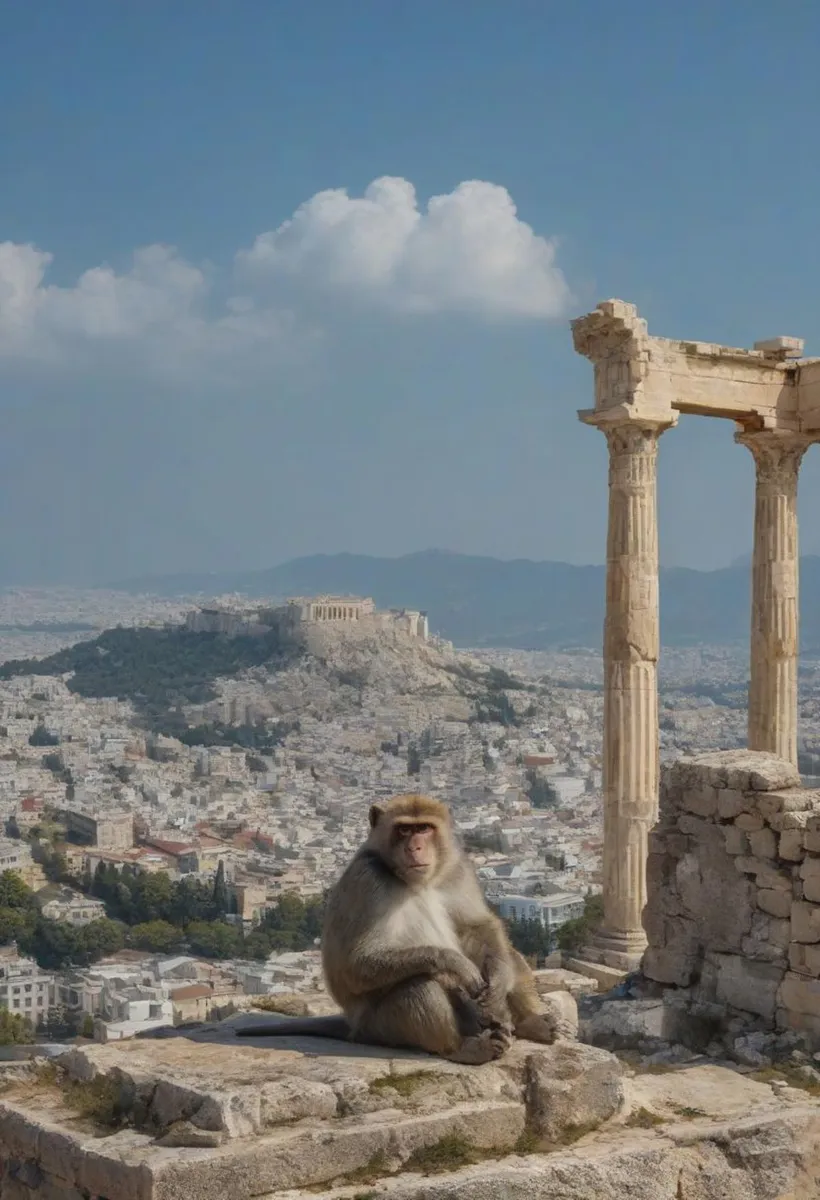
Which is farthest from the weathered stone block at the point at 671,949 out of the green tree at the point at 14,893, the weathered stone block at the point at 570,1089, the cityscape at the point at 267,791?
the green tree at the point at 14,893

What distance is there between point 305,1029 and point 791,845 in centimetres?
390

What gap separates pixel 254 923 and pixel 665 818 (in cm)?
3176

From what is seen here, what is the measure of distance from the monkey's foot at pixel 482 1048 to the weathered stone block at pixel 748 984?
12.2 feet

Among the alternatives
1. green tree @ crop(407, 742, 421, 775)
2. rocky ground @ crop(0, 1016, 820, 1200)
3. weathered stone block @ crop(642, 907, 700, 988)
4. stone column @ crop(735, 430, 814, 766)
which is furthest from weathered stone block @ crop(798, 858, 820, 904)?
green tree @ crop(407, 742, 421, 775)

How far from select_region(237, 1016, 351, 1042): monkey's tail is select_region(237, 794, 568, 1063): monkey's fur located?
12mm

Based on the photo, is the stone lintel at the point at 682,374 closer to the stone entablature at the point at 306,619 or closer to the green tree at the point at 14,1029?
the green tree at the point at 14,1029

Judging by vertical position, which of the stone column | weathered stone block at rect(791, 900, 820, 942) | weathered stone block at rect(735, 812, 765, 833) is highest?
the stone column

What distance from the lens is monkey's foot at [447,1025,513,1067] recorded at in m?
7.21

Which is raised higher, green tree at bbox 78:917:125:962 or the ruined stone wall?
the ruined stone wall

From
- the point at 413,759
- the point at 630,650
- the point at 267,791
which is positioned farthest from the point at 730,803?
the point at 413,759

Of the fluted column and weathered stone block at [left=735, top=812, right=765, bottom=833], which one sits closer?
weathered stone block at [left=735, top=812, right=765, bottom=833]

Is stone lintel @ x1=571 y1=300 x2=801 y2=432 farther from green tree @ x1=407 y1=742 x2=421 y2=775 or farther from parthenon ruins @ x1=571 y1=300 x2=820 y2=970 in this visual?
green tree @ x1=407 y1=742 x2=421 y2=775

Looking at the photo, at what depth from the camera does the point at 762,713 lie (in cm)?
1930

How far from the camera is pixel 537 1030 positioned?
301 inches
